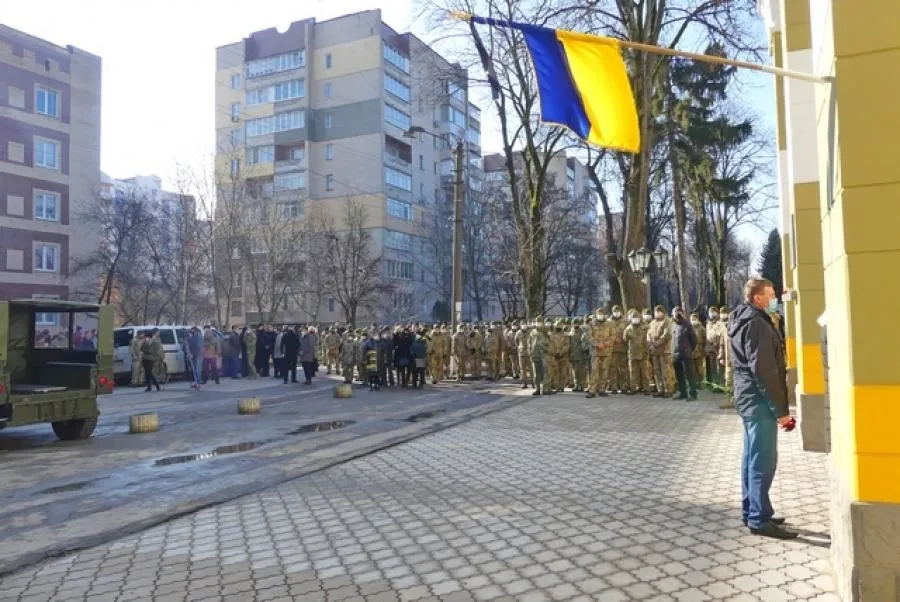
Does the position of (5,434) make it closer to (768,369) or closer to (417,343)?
(417,343)

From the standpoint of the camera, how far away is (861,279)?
3.86 metres

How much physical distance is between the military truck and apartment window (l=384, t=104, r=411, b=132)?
5433 centimetres

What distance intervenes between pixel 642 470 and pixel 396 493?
2.87m

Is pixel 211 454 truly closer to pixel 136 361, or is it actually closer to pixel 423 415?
pixel 423 415

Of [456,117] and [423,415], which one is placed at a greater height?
[456,117]

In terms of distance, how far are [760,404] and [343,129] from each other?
63.8m

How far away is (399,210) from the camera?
66.4 m

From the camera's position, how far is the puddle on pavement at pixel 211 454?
971 cm

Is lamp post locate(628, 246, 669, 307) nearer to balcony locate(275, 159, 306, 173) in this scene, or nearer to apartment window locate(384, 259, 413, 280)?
apartment window locate(384, 259, 413, 280)

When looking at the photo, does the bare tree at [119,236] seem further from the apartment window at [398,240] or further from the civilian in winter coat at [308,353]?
the apartment window at [398,240]

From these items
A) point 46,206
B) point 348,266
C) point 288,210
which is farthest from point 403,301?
point 46,206

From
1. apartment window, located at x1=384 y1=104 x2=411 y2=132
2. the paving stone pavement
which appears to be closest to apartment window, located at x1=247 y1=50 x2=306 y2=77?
apartment window, located at x1=384 y1=104 x2=411 y2=132

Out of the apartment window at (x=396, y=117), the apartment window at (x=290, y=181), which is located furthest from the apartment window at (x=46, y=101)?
the apartment window at (x=396, y=117)

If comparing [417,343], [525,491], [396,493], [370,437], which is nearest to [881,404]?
[525,491]
